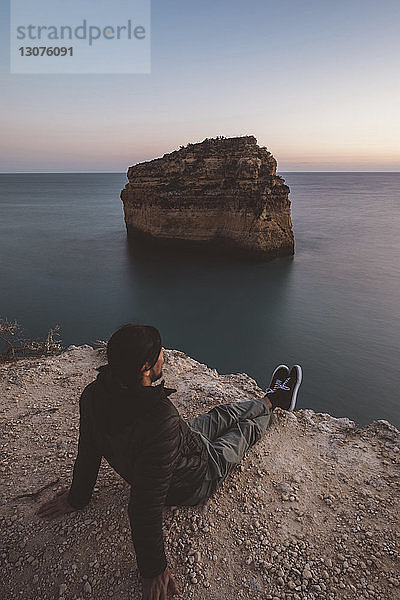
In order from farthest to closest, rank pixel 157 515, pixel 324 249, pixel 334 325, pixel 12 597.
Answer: pixel 324 249 → pixel 334 325 → pixel 12 597 → pixel 157 515

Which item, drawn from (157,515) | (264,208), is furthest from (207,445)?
(264,208)

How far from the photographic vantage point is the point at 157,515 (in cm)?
222

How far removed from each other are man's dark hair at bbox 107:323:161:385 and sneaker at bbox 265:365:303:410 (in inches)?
117

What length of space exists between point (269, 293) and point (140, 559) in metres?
15.0

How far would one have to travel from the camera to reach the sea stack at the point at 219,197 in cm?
1858

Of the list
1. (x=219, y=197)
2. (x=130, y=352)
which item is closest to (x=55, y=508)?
(x=130, y=352)

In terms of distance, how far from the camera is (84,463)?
273 cm

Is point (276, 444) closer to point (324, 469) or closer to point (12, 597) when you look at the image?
point (324, 469)

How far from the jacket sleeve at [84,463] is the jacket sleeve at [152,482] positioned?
53 cm

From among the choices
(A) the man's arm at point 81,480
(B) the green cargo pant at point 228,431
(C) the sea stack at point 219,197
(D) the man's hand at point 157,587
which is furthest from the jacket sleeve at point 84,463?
(C) the sea stack at point 219,197

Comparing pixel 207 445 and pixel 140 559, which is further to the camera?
pixel 207 445

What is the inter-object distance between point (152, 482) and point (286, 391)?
299cm

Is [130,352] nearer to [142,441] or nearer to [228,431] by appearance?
[142,441]

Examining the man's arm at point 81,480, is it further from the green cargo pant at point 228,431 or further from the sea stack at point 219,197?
the sea stack at point 219,197
